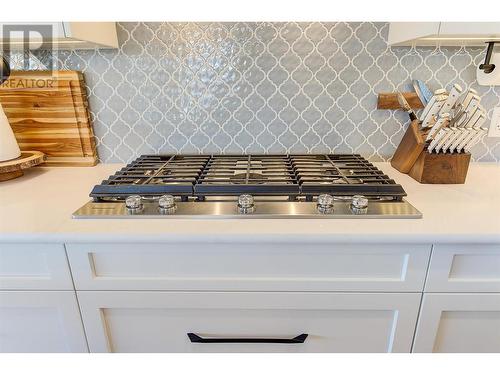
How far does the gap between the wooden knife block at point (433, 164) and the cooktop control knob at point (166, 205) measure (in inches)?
30.5

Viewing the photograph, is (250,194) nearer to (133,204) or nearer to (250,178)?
(250,178)

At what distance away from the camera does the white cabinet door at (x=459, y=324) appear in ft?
2.58

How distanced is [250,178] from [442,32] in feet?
2.06

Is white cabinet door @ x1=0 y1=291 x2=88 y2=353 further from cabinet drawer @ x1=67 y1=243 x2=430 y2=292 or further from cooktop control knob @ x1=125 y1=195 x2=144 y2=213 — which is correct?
cooktop control knob @ x1=125 y1=195 x2=144 y2=213

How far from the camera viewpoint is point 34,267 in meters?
0.78

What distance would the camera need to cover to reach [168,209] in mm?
792

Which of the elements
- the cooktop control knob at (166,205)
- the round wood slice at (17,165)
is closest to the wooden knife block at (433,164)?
the cooktop control knob at (166,205)

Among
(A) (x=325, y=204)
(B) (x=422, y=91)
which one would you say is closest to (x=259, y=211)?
(A) (x=325, y=204)

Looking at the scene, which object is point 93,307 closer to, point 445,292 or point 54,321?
point 54,321

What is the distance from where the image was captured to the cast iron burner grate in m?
0.86

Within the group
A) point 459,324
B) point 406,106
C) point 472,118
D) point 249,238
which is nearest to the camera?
point 249,238

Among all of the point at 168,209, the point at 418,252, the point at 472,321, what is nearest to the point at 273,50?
the point at 168,209

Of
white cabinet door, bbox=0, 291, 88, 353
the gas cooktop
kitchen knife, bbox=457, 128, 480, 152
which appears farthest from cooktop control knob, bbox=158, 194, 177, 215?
kitchen knife, bbox=457, 128, 480, 152

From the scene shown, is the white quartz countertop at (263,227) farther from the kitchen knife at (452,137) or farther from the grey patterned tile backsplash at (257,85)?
the grey patterned tile backsplash at (257,85)
